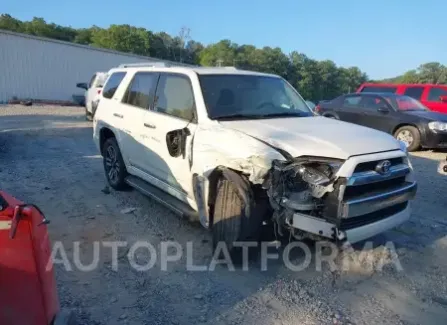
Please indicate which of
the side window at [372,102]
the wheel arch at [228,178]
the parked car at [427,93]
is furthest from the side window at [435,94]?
the wheel arch at [228,178]

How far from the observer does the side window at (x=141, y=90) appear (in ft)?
17.5

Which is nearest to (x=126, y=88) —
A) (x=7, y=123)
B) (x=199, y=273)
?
(x=199, y=273)

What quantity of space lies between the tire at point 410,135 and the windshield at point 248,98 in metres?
6.61

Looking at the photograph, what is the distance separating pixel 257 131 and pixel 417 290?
2057mm

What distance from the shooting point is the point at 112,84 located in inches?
255

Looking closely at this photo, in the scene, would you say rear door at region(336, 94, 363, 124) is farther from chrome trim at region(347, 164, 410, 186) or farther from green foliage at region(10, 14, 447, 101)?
green foliage at region(10, 14, 447, 101)

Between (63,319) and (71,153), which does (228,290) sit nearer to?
(63,319)

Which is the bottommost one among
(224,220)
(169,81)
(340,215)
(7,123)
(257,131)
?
(7,123)

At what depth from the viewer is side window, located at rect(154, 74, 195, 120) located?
458 cm

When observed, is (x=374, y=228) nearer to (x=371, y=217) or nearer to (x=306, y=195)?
(x=371, y=217)

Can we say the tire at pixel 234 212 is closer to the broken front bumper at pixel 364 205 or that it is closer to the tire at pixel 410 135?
the broken front bumper at pixel 364 205

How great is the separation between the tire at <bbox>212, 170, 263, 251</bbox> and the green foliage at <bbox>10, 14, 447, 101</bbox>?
44.3 m

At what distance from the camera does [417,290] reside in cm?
364

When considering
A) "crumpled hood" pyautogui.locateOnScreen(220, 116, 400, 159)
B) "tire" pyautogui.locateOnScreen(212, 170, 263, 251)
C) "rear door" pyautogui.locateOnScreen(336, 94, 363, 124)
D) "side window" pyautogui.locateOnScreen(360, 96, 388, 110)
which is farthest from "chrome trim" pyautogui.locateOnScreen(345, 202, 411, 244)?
"rear door" pyautogui.locateOnScreen(336, 94, 363, 124)
